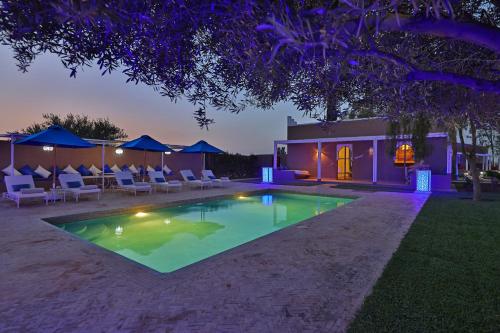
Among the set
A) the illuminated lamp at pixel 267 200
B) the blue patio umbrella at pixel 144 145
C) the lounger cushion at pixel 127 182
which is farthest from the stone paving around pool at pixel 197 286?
the blue patio umbrella at pixel 144 145

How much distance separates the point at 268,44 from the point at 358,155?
60.2 ft

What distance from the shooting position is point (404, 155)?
16.9 meters

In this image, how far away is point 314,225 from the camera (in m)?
6.47

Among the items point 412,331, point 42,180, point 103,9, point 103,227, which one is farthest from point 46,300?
point 42,180

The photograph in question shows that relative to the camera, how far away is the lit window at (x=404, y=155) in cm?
1673

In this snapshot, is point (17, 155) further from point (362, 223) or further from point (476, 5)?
point (476, 5)

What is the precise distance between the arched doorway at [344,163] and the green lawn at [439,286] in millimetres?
14362

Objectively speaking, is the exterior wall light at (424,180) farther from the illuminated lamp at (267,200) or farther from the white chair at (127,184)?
the white chair at (127,184)

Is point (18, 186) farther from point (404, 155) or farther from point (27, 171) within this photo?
point (404, 155)

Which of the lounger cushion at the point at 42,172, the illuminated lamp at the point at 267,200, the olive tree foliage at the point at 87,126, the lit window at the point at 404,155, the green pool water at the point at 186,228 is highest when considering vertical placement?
the olive tree foliage at the point at 87,126

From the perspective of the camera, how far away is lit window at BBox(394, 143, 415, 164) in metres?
16.7

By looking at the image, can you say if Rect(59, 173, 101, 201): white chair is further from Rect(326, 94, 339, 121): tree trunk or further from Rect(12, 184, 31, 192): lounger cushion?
Rect(326, 94, 339, 121): tree trunk

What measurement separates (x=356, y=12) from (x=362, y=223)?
5643mm

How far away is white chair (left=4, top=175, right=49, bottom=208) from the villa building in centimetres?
1222
